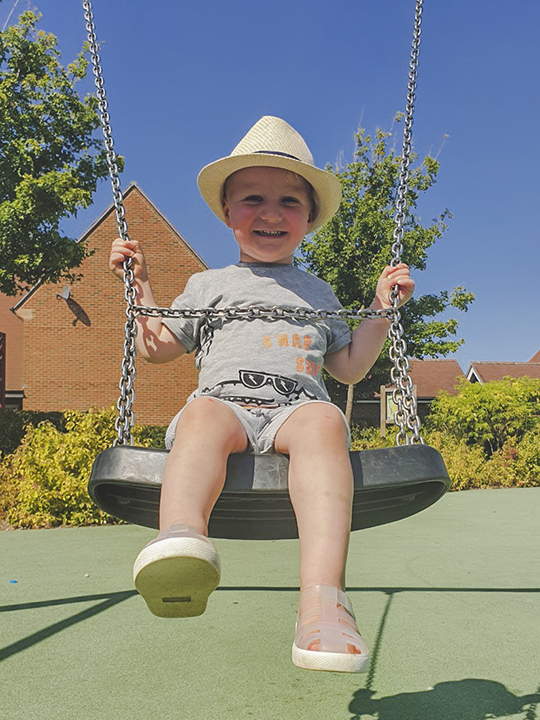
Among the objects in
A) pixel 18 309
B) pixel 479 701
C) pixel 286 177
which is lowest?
pixel 479 701

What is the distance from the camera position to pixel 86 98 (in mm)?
10312

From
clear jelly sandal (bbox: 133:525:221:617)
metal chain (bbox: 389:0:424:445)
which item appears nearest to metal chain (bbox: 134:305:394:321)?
metal chain (bbox: 389:0:424:445)

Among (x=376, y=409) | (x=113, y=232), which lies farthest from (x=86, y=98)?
(x=376, y=409)

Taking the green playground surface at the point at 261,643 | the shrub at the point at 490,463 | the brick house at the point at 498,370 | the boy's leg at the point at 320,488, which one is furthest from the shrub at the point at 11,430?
the brick house at the point at 498,370

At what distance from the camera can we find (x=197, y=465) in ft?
5.24

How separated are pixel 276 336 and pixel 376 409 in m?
18.6

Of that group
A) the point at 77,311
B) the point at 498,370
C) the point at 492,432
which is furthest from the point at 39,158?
the point at 498,370

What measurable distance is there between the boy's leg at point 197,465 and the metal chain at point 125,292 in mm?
178

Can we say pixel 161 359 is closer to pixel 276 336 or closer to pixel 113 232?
pixel 276 336

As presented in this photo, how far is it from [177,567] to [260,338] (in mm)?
824

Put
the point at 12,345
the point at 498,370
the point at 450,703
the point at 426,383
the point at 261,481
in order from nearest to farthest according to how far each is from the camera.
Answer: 1. the point at 261,481
2. the point at 450,703
3. the point at 12,345
4. the point at 426,383
5. the point at 498,370

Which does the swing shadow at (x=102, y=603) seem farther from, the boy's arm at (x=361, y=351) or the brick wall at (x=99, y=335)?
the brick wall at (x=99, y=335)

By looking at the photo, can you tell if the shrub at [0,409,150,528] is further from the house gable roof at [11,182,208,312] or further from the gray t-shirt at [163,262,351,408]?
the house gable roof at [11,182,208,312]

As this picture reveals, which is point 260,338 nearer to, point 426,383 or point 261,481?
point 261,481
